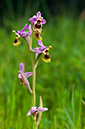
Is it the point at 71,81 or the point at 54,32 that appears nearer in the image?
the point at 71,81

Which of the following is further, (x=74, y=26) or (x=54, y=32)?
(x=74, y=26)

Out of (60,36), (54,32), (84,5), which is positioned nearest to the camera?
(60,36)

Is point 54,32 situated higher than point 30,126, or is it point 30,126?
point 54,32

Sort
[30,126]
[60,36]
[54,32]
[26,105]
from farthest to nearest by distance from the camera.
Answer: [54,32]
[60,36]
[26,105]
[30,126]

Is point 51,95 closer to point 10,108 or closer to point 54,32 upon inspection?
point 10,108

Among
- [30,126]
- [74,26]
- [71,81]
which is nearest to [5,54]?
[71,81]

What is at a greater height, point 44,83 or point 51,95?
point 44,83

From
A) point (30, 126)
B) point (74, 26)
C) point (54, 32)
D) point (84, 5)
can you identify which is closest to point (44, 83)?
point (30, 126)

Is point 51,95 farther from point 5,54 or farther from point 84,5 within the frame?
point 84,5

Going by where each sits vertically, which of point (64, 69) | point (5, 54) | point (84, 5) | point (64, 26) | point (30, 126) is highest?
point (84, 5)
